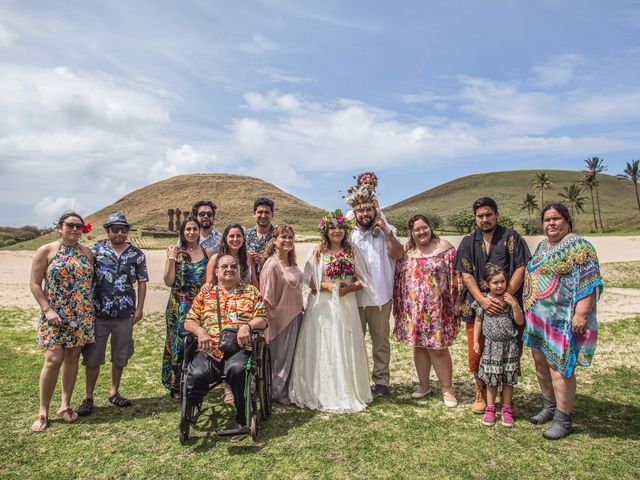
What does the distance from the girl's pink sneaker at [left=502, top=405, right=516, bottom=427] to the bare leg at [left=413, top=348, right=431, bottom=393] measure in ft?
2.92

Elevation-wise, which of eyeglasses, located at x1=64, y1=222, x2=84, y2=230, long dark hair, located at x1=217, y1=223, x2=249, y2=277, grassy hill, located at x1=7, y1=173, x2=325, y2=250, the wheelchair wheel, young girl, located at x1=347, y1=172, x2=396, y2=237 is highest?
grassy hill, located at x1=7, y1=173, x2=325, y2=250

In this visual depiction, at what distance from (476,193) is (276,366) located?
285 ft

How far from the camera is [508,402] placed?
13.5 ft

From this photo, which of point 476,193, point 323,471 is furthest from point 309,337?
point 476,193

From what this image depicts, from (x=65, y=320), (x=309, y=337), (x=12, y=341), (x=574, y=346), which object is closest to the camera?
(x=574, y=346)

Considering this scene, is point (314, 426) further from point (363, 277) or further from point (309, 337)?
point (363, 277)

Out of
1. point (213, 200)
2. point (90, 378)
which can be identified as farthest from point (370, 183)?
point (213, 200)

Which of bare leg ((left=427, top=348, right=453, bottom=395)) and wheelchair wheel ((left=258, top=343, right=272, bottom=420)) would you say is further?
bare leg ((left=427, top=348, right=453, bottom=395))

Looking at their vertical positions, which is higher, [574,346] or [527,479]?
[574,346]

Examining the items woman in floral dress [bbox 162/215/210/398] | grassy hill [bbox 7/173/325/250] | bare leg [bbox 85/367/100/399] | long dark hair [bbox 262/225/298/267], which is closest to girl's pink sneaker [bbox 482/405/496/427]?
long dark hair [bbox 262/225/298/267]

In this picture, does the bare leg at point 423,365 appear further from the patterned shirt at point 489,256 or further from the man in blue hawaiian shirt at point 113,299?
the man in blue hawaiian shirt at point 113,299

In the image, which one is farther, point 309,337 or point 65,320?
point 309,337

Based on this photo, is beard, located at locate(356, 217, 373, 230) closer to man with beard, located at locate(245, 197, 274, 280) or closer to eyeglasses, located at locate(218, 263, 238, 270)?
man with beard, located at locate(245, 197, 274, 280)

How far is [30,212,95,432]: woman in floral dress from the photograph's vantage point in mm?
3984
